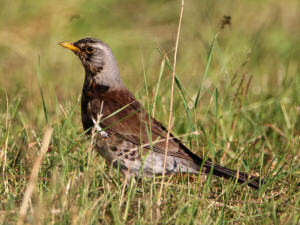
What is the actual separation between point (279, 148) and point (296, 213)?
160 cm

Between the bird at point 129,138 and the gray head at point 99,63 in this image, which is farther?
the gray head at point 99,63

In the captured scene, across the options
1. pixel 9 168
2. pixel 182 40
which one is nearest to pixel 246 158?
pixel 9 168

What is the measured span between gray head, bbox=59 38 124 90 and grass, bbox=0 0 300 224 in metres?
0.29

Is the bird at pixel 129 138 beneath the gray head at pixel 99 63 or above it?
beneath

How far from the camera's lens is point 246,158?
484 centimetres

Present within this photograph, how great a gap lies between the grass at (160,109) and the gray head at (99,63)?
0.29 m

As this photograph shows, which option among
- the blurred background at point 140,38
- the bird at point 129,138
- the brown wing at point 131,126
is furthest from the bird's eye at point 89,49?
the blurred background at point 140,38

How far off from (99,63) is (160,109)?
2.74 ft

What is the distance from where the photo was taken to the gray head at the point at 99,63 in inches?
202

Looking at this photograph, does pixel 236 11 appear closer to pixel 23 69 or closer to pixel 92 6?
pixel 92 6

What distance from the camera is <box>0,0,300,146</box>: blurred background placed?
710 centimetres

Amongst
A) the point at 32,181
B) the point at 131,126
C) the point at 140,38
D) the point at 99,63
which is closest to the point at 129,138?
the point at 131,126

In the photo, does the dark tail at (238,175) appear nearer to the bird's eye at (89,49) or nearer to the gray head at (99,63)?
the gray head at (99,63)

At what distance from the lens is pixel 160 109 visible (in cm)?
561
